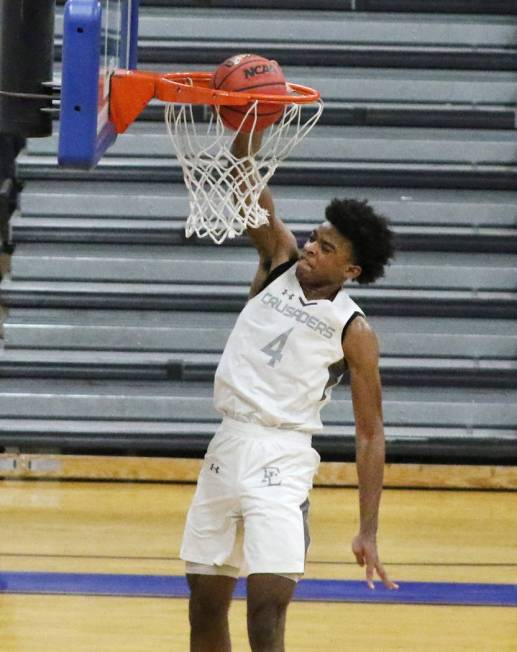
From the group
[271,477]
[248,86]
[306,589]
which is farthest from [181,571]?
[248,86]

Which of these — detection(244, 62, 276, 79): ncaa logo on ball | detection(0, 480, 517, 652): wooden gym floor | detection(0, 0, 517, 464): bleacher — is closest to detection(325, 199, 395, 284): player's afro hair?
detection(244, 62, 276, 79): ncaa logo on ball

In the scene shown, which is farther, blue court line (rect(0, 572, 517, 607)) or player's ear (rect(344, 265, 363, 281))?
blue court line (rect(0, 572, 517, 607))

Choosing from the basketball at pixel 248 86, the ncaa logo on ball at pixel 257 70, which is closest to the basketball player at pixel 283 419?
the basketball at pixel 248 86

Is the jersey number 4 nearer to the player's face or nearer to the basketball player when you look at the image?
the basketball player

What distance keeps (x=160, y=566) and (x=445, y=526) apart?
6.24 feet

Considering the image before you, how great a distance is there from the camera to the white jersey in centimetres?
498

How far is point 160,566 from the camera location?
717 cm

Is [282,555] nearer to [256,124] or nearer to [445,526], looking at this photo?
[256,124]

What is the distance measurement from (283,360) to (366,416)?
1.24 feet

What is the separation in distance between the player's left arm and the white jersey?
2.4 inches

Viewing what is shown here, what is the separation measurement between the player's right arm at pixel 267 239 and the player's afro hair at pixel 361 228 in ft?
0.66

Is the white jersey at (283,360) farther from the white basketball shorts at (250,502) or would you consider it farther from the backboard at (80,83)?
the backboard at (80,83)

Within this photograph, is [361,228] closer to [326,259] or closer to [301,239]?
[326,259]

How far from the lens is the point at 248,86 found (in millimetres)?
5082
